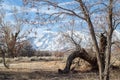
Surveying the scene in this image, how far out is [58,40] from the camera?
27469 mm

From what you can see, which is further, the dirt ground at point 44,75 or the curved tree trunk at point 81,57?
the curved tree trunk at point 81,57

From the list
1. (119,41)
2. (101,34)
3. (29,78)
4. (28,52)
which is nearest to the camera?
(29,78)

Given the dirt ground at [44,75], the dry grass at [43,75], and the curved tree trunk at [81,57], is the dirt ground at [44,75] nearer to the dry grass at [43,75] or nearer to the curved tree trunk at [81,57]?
the dry grass at [43,75]

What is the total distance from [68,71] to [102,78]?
12.0m

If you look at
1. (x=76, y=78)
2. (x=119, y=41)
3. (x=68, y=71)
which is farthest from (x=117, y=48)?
(x=68, y=71)

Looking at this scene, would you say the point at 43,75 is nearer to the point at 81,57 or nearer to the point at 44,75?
the point at 44,75

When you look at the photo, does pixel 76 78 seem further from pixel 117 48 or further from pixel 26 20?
pixel 26 20

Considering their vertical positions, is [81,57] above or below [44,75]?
above

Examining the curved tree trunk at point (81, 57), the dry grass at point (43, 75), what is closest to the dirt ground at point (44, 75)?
the dry grass at point (43, 75)

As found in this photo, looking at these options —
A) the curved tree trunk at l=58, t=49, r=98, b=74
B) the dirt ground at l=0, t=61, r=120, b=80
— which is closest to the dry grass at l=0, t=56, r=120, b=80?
the dirt ground at l=0, t=61, r=120, b=80

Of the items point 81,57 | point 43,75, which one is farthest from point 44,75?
point 81,57

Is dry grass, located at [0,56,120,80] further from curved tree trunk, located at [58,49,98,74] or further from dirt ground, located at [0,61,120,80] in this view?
curved tree trunk, located at [58,49,98,74]

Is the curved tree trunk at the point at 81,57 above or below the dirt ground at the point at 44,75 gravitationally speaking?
above

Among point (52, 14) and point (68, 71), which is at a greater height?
point (52, 14)
